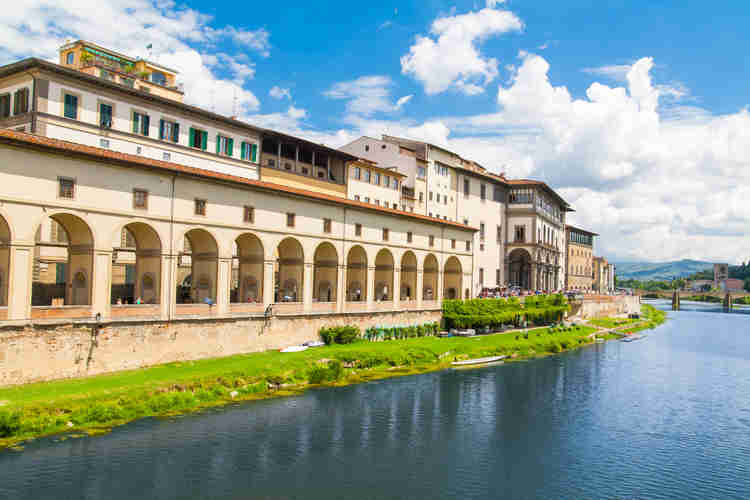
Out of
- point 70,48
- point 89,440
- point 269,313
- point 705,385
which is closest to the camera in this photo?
point 89,440

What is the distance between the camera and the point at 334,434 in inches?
1229

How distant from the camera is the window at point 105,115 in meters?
42.7

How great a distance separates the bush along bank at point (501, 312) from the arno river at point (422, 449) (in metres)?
19.5

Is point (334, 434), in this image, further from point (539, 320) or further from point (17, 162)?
point (539, 320)

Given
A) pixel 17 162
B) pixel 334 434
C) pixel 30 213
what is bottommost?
pixel 334 434

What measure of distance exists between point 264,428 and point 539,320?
5638cm

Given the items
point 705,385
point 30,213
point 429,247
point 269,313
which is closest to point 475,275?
point 429,247

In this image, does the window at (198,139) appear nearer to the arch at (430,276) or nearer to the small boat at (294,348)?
the small boat at (294,348)

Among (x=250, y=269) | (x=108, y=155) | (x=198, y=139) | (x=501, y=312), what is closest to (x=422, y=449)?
(x=250, y=269)

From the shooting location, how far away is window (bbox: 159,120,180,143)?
47.0m

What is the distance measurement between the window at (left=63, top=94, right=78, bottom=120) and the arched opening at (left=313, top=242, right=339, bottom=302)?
2196cm

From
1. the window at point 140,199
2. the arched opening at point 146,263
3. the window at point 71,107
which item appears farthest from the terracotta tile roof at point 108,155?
the window at point 71,107

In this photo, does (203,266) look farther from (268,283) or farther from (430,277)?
(430,277)

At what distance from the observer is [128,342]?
1439 inches
